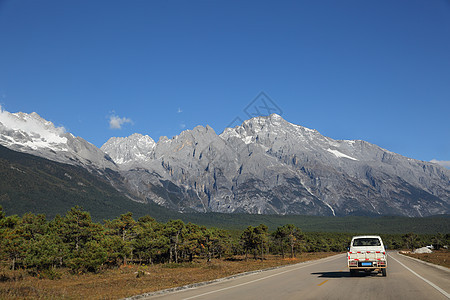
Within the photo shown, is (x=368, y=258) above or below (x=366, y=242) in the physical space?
below

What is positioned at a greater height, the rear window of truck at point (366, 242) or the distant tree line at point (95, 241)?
the rear window of truck at point (366, 242)

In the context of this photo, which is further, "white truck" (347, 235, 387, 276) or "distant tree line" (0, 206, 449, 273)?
"distant tree line" (0, 206, 449, 273)

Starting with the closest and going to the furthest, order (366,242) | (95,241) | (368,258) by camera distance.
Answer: (368,258), (366,242), (95,241)

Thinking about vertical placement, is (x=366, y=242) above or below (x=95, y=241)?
above

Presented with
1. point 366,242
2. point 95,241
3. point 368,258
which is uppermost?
point 366,242

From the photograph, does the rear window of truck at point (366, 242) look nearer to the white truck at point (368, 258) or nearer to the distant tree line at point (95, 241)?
the white truck at point (368, 258)

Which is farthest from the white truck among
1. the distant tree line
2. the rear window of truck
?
the distant tree line

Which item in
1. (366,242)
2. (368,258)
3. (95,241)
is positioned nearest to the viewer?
(368,258)

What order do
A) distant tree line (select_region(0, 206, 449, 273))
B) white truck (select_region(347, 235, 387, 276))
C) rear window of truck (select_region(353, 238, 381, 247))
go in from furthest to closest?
distant tree line (select_region(0, 206, 449, 273)) → rear window of truck (select_region(353, 238, 381, 247)) → white truck (select_region(347, 235, 387, 276))

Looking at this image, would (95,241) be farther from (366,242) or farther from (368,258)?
(368,258)

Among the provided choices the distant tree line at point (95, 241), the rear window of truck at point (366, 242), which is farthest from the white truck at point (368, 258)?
the distant tree line at point (95, 241)

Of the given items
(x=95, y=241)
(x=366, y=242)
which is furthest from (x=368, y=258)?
(x=95, y=241)

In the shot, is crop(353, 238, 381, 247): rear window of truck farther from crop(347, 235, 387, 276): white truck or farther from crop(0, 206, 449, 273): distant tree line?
crop(0, 206, 449, 273): distant tree line

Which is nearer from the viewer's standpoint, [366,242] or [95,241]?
[366,242]
